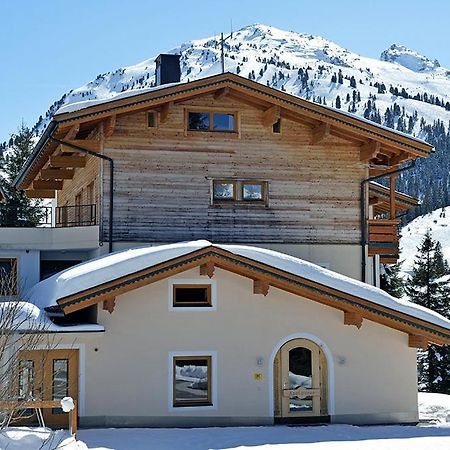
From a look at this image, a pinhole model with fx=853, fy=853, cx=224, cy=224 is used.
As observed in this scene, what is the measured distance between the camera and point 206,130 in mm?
22609

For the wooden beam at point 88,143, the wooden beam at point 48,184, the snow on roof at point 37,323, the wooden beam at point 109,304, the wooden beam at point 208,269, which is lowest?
the snow on roof at point 37,323

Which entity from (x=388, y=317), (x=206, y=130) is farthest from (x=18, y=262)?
(x=388, y=317)

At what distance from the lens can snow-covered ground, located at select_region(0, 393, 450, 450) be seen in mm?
14977

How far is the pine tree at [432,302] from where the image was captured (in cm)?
3834

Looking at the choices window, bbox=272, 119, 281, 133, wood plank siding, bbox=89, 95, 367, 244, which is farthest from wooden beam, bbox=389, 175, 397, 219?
window, bbox=272, 119, 281, 133

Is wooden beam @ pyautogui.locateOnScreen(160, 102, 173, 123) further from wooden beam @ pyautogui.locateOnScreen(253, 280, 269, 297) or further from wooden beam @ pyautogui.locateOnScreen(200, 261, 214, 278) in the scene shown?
wooden beam @ pyautogui.locateOnScreen(253, 280, 269, 297)

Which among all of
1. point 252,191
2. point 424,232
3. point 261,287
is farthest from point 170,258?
point 424,232

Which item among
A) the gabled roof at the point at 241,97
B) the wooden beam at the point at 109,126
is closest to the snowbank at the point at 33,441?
the gabled roof at the point at 241,97

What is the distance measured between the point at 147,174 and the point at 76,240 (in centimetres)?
306

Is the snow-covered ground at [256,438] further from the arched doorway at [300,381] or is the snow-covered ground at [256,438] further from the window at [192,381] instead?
the window at [192,381]

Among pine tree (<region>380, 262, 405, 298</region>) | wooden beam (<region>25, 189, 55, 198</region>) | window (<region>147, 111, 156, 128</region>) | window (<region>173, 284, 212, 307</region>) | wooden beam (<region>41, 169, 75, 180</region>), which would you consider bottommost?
window (<region>173, 284, 212, 307</region>)

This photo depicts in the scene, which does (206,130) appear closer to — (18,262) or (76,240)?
(76,240)

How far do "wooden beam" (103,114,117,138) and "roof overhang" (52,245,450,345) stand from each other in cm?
499

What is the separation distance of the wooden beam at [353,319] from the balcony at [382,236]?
5.08 meters
